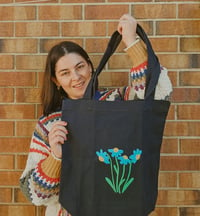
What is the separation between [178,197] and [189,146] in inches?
9.7

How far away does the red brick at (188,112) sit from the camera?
1958 millimetres

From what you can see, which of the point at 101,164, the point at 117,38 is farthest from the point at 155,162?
the point at 117,38

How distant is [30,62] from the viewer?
6.62ft

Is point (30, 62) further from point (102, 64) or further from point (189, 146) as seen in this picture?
point (189, 146)

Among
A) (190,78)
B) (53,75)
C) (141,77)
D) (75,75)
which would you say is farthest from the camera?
(190,78)

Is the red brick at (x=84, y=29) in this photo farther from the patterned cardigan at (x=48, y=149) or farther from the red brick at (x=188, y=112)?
the red brick at (x=188, y=112)

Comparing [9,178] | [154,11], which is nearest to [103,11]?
[154,11]

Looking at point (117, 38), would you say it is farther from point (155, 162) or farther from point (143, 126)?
point (155, 162)

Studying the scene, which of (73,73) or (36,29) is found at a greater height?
(36,29)

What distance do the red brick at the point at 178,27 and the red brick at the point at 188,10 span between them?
28 millimetres

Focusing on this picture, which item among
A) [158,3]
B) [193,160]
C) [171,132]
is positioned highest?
[158,3]

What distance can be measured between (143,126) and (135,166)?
0.46ft

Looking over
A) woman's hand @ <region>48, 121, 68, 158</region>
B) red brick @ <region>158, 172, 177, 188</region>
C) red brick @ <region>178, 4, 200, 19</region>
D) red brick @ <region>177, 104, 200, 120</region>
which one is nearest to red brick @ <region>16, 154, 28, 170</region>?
woman's hand @ <region>48, 121, 68, 158</region>

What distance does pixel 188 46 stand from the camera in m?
1.96
